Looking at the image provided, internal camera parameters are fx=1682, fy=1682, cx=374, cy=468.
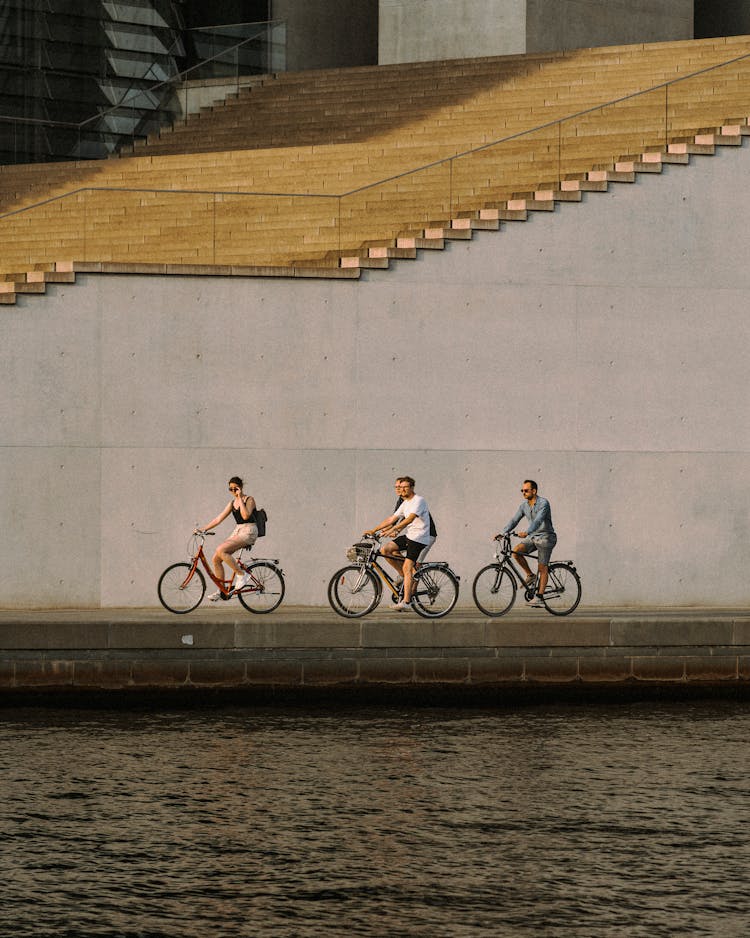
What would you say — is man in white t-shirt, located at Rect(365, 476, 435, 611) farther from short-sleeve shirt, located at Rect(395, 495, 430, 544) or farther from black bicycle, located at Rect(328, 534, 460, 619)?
black bicycle, located at Rect(328, 534, 460, 619)

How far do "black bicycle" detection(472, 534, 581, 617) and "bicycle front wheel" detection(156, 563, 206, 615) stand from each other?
9.91 feet

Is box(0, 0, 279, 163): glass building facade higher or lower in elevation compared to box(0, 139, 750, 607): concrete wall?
higher

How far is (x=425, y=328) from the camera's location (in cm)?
2105

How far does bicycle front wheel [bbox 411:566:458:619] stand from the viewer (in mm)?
17828

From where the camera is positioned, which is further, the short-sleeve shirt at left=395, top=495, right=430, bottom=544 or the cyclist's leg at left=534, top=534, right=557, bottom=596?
the cyclist's leg at left=534, top=534, right=557, bottom=596

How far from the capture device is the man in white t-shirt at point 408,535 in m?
17.8

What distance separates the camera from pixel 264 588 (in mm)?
18609

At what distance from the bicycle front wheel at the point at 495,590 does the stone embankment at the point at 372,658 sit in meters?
1.92

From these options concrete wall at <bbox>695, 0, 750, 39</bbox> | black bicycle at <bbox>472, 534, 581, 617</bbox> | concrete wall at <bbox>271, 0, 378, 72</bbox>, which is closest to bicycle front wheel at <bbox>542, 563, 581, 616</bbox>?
black bicycle at <bbox>472, 534, 581, 617</bbox>

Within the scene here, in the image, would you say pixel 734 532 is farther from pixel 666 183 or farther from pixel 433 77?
pixel 433 77

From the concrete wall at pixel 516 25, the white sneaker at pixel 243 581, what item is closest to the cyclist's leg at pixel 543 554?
the white sneaker at pixel 243 581

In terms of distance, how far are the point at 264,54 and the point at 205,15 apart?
2.18 meters

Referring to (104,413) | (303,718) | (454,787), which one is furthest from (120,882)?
(104,413)

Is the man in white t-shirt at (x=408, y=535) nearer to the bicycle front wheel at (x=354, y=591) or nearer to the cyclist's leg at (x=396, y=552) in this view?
the cyclist's leg at (x=396, y=552)
